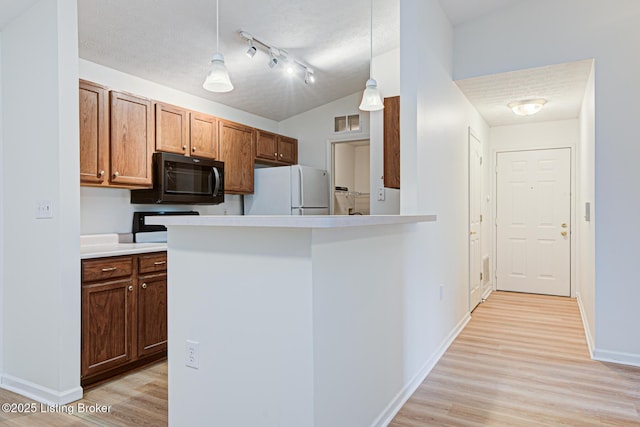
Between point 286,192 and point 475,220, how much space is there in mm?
2132

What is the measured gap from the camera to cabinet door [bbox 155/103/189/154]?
3685 mm

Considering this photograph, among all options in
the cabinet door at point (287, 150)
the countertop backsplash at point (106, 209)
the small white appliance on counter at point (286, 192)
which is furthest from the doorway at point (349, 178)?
the countertop backsplash at point (106, 209)

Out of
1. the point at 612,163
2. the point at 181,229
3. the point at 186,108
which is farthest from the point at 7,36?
the point at 612,163

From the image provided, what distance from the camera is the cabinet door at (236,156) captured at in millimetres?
4434

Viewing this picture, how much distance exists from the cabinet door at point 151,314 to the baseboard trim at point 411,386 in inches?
70.0

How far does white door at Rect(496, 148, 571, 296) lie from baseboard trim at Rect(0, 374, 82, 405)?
5.00 meters

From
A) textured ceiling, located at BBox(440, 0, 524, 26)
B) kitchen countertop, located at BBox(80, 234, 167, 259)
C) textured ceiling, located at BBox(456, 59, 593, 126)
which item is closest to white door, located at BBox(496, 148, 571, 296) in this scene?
textured ceiling, located at BBox(456, 59, 593, 126)

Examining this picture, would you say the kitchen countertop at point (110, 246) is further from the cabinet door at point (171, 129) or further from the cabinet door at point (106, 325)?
the cabinet door at point (171, 129)

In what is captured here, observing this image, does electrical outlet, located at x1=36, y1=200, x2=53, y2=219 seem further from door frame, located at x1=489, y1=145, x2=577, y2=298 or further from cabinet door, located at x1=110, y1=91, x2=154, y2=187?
Result: door frame, located at x1=489, y1=145, x2=577, y2=298

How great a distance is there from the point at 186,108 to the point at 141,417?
2.90 meters

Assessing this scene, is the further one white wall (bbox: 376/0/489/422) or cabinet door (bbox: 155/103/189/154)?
cabinet door (bbox: 155/103/189/154)

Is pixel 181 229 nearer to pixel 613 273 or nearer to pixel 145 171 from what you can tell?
pixel 145 171

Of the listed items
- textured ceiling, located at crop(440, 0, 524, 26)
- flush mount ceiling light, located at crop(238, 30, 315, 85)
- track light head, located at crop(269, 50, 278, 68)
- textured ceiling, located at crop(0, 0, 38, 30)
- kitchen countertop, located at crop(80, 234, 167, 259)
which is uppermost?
textured ceiling, located at crop(440, 0, 524, 26)

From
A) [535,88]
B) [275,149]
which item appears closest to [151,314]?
[275,149]
